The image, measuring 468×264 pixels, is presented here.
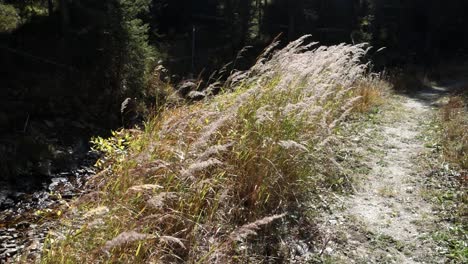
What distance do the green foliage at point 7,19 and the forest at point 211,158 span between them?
0.06 metres

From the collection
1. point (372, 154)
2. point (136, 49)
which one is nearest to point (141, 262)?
point (372, 154)

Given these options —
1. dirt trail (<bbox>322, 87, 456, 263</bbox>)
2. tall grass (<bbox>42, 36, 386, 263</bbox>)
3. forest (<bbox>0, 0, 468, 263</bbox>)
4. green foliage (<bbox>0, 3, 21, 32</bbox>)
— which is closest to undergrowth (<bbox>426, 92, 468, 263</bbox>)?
forest (<bbox>0, 0, 468, 263</bbox>)

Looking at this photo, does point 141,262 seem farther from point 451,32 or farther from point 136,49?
point 451,32

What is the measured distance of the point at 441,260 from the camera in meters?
3.66

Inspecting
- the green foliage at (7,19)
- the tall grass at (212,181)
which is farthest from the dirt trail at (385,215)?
the green foliage at (7,19)

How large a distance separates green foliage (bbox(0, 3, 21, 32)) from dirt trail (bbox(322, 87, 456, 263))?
11.0m

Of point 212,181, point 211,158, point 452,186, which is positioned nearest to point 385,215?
point 452,186

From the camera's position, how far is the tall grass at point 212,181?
2.86 meters

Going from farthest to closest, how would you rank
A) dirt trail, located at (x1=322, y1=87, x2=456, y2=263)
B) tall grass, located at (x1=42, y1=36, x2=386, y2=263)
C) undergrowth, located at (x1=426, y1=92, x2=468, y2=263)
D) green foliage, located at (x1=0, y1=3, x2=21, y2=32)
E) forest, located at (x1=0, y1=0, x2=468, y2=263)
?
green foliage, located at (x1=0, y1=3, x2=21, y2=32)
undergrowth, located at (x1=426, y1=92, x2=468, y2=263)
dirt trail, located at (x1=322, y1=87, x2=456, y2=263)
forest, located at (x1=0, y1=0, x2=468, y2=263)
tall grass, located at (x1=42, y1=36, x2=386, y2=263)

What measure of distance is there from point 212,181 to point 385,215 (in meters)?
2.06

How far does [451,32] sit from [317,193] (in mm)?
30251

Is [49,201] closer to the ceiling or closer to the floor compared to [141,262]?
closer to the floor

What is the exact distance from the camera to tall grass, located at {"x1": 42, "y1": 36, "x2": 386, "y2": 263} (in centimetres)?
286

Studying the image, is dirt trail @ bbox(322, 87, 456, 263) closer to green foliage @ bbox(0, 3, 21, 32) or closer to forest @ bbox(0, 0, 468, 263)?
forest @ bbox(0, 0, 468, 263)
